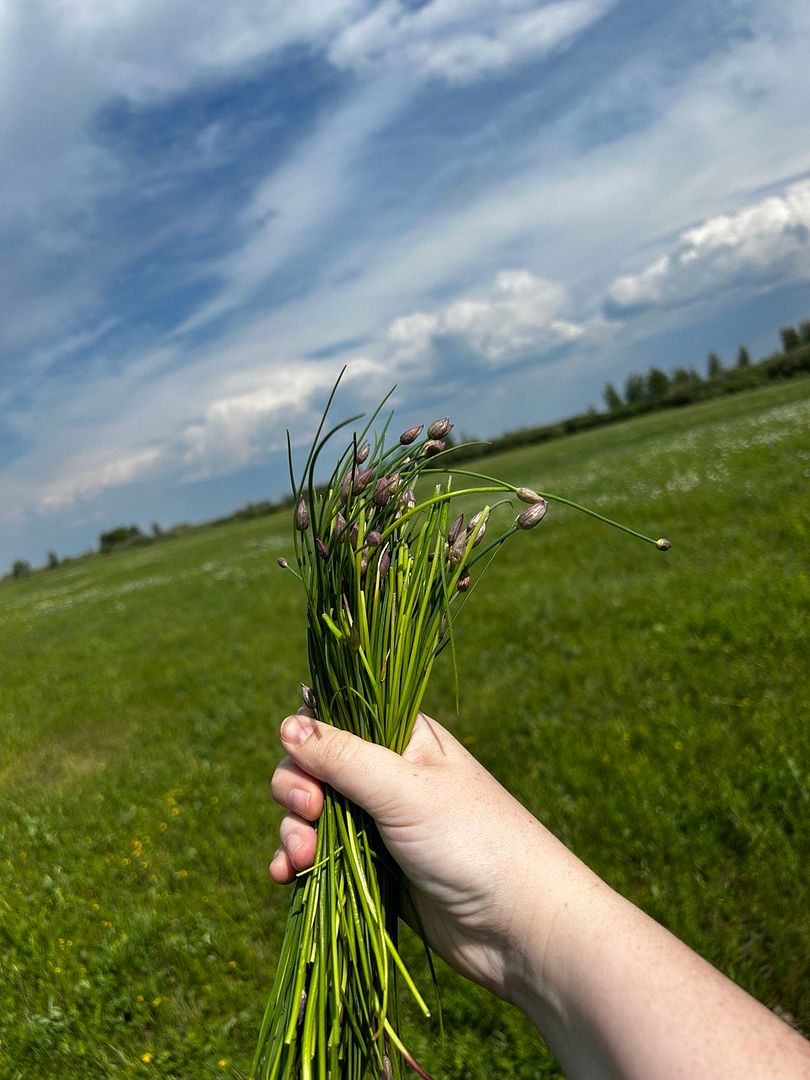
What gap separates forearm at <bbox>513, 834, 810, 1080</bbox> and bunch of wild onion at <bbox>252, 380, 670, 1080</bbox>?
36 cm

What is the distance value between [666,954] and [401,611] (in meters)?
1.10

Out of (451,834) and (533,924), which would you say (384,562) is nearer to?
(451,834)

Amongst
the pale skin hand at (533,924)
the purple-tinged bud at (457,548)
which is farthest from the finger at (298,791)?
the purple-tinged bud at (457,548)

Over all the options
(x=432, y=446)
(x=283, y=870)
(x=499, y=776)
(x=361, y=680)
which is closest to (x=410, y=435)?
(x=432, y=446)

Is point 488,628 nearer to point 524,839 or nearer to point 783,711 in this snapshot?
point 783,711

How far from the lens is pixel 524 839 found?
83.2 inches

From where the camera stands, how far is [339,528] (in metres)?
2.22

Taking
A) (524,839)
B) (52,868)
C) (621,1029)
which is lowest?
(52,868)

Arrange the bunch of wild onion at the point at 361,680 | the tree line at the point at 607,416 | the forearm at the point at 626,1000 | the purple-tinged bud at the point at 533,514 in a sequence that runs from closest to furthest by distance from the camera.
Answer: the forearm at the point at 626,1000
the purple-tinged bud at the point at 533,514
the bunch of wild onion at the point at 361,680
the tree line at the point at 607,416

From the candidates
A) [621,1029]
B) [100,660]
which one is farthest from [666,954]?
[100,660]

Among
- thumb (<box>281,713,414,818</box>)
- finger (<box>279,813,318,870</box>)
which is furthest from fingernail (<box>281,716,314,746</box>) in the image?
finger (<box>279,813,318,870</box>)

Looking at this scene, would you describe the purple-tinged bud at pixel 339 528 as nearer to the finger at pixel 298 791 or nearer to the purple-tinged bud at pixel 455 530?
the purple-tinged bud at pixel 455 530

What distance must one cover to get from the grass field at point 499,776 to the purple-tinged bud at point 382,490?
2.69 meters

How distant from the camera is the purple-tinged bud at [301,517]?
220 centimetres
